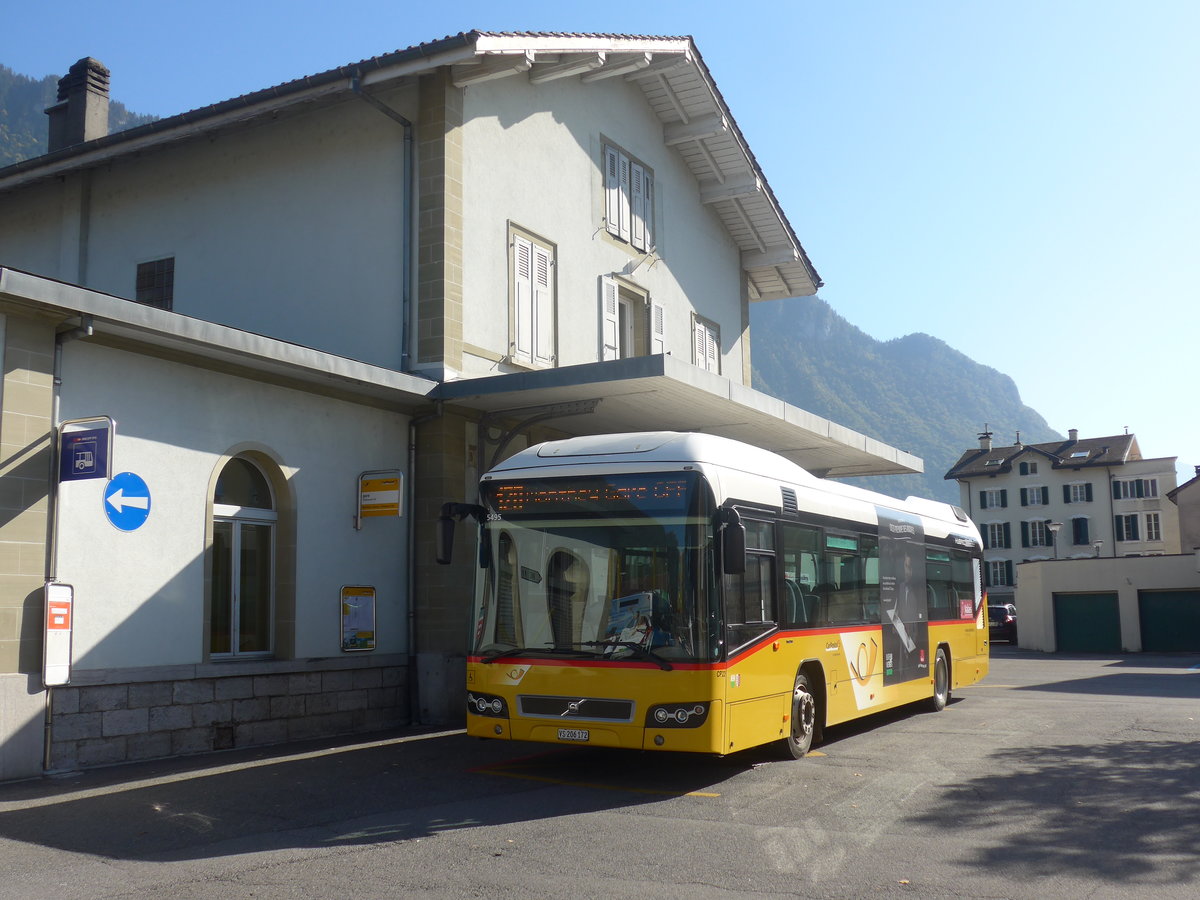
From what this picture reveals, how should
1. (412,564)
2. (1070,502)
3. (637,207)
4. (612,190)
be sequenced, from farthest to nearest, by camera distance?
(1070,502) → (637,207) → (612,190) → (412,564)

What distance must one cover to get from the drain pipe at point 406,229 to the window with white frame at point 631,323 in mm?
4596

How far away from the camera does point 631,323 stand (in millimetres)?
21141

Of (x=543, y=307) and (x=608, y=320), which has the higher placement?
(x=608, y=320)

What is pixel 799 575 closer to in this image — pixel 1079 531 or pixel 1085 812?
pixel 1085 812

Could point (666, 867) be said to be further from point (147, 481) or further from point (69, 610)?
point (147, 481)

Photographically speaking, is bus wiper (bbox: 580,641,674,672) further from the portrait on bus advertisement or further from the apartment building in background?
the apartment building in background

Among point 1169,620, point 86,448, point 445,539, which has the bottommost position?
point 1169,620

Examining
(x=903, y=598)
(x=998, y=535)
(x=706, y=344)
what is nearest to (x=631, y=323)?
(x=706, y=344)

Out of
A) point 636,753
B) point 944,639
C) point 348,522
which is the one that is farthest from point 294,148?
point 944,639

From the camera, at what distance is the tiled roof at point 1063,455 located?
76000mm

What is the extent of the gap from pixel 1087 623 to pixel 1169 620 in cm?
276

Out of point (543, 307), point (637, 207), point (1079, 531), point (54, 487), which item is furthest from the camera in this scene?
point (1079, 531)

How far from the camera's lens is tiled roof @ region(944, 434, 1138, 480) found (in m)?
76.0

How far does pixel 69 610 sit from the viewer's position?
10742 mm
